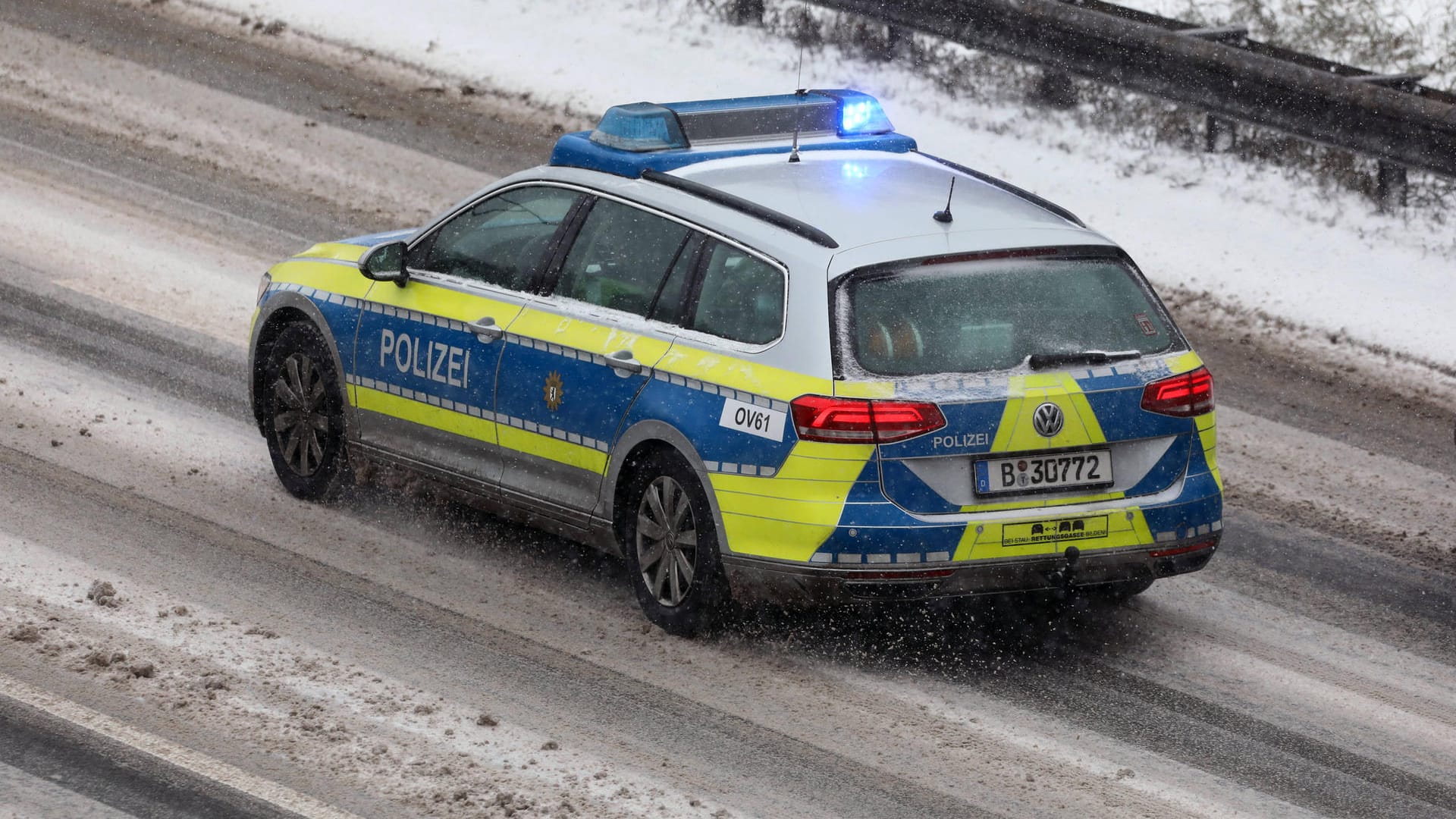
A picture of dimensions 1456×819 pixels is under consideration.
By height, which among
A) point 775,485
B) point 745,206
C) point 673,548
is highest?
point 745,206

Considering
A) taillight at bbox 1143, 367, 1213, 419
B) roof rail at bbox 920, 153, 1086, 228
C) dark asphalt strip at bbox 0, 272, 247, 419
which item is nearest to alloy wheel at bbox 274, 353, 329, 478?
dark asphalt strip at bbox 0, 272, 247, 419

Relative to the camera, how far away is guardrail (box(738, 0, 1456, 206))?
12516 mm

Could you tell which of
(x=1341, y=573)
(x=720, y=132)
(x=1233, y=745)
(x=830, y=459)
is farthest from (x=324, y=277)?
(x=1341, y=573)

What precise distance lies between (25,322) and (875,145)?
502 cm

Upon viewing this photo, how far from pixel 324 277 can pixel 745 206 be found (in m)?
2.26

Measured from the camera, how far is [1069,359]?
680 cm

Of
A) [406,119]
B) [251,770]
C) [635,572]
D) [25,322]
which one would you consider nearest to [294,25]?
[406,119]

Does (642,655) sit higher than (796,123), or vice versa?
(796,123)

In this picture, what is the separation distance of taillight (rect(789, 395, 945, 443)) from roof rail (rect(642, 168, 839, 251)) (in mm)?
628

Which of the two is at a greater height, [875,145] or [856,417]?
[875,145]

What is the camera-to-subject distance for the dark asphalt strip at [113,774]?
566cm

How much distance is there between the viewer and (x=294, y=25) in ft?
56.2

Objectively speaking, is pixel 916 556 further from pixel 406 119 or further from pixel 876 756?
pixel 406 119

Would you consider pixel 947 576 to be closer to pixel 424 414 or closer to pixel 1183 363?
pixel 1183 363
